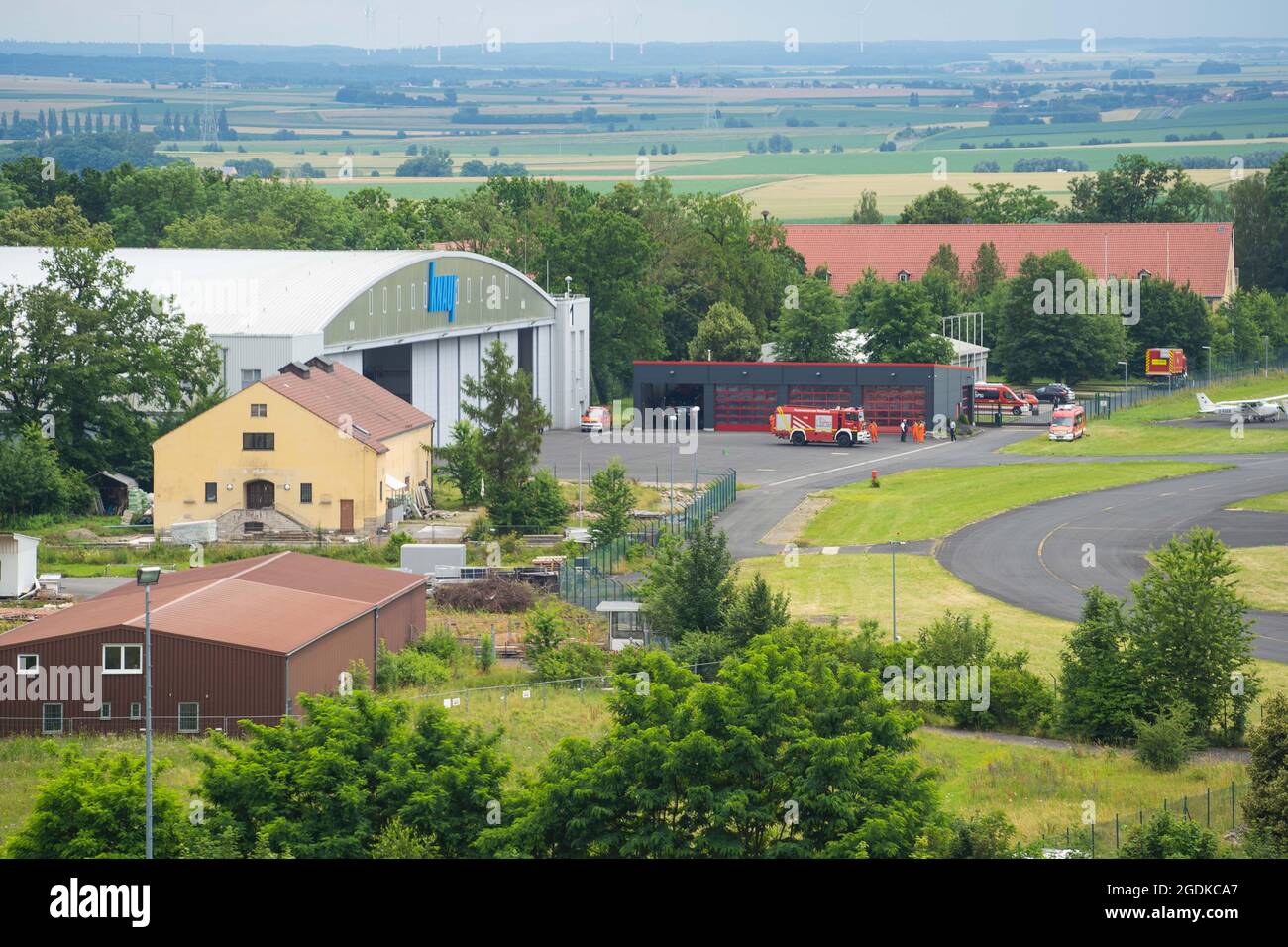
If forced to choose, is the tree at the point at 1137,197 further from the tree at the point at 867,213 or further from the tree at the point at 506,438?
the tree at the point at 506,438

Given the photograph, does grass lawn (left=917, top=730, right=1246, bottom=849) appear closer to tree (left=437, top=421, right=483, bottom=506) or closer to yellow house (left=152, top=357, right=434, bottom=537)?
yellow house (left=152, top=357, right=434, bottom=537)

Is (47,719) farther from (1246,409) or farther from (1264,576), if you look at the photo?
(1246,409)

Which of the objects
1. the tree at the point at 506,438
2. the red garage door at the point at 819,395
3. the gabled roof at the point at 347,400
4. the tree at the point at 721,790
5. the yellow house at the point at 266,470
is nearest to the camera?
the tree at the point at 721,790

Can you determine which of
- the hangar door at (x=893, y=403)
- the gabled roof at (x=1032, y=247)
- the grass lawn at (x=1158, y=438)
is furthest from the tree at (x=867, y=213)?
the hangar door at (x=893, y=403)

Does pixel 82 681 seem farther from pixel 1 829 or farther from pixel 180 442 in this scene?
pixel 180 442

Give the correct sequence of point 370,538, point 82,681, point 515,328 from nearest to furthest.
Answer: point 82,681 → point 370,538 → point 515,328
